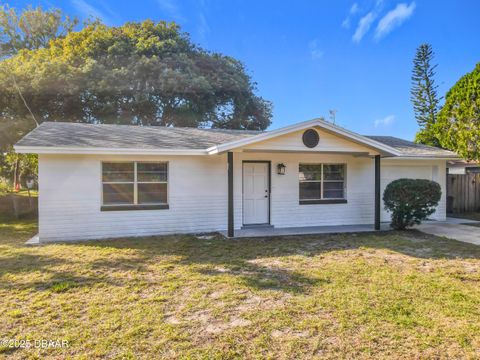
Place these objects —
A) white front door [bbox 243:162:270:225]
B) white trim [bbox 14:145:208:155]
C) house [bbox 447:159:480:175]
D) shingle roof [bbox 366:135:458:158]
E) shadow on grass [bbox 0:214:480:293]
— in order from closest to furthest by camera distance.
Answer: shadow on grass [bbox 0:214:480:293] < white trim [bbox 14:145:208:155] < white front door [bbox 243:162:270:225] < shingle roof [bbox 366:135:458:158] < house [bbox 447:159:480:175]

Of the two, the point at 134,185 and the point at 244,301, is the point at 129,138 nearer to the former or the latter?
the point at 134,185

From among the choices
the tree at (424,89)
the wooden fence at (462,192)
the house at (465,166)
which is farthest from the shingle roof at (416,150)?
the tree at (424,89)

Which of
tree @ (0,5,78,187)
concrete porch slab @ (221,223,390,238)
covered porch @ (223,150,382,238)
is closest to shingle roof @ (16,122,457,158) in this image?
covered porch @ (223,150,382,238)

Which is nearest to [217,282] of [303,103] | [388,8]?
[388,8]

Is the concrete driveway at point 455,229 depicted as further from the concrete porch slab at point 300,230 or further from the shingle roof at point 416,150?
the shingle roof at point 416,150

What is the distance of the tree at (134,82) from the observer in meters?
17.4

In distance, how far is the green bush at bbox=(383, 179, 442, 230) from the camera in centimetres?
904

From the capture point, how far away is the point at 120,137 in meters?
9.26

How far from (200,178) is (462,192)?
11.8 m

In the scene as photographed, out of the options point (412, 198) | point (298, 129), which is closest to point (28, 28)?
point (298, 129)

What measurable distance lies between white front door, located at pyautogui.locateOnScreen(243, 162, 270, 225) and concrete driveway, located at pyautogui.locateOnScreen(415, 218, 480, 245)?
186 inches

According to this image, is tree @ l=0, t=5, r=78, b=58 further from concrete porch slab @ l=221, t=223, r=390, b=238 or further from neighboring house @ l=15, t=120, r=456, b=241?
concrete porch slab @ l=221, t=223, r=390, b=238

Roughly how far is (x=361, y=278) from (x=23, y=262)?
6183 mm

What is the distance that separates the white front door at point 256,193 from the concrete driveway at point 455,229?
4.73m
